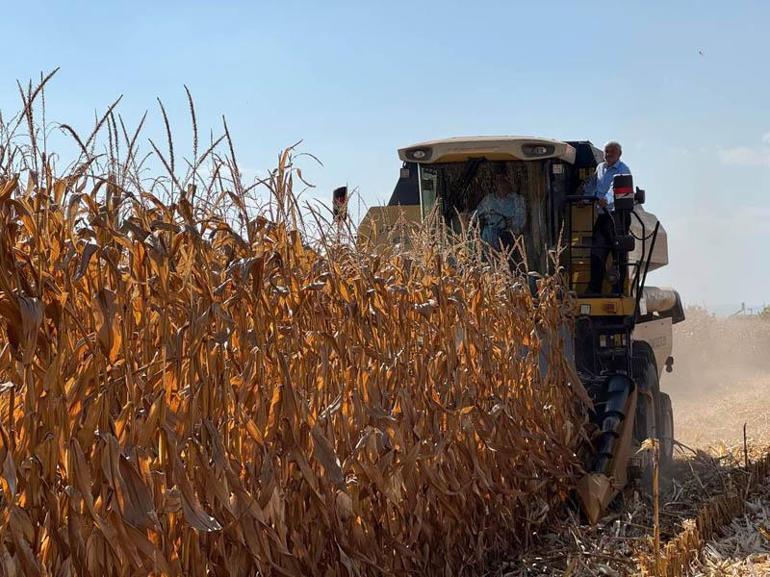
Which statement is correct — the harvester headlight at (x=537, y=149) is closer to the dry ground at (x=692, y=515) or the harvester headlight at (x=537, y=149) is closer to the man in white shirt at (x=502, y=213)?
the man in white shirt at (x=502, y=213)

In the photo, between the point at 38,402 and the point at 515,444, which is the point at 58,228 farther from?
the point at 515,444

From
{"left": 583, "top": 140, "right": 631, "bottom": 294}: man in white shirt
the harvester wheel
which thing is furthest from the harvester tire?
{"left": 583, "top": 140, "right": 631, "bottom": 294}: man in white shirt

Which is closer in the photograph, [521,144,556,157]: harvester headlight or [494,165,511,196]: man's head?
[521,144,556,157]: harvester headlight

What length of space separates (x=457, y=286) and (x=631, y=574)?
1.58m

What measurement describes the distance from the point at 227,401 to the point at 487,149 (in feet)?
15.4

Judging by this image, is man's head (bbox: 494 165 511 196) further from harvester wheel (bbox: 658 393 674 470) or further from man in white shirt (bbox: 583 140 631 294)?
harvester wheel (bbox: 658 393 674 470)

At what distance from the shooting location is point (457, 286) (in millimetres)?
5207

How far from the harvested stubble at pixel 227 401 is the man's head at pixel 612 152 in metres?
2.96

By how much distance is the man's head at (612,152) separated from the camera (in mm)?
7640

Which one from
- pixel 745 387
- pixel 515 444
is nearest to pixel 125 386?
pixel 515 444

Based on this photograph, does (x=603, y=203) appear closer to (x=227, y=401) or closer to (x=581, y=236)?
(x=581, y=236)

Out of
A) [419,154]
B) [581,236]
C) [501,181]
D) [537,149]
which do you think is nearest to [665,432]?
[581,236]

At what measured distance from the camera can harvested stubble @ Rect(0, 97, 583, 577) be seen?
257cm

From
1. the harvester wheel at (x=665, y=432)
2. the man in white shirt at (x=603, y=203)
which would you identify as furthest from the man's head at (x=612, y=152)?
the harvester wheel at (x=665, y=432)
